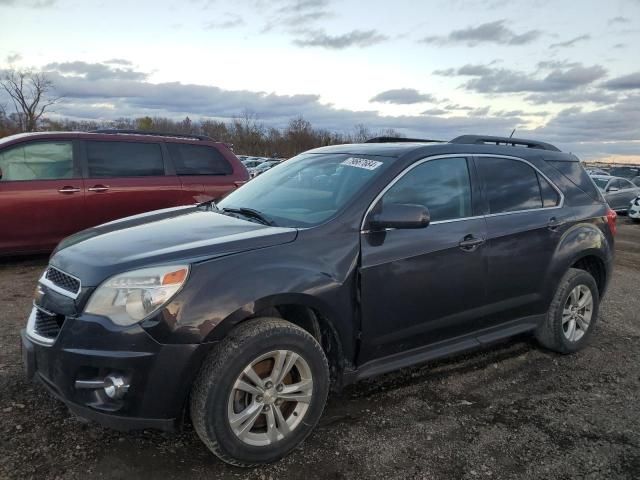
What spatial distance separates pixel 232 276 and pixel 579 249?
3102mm

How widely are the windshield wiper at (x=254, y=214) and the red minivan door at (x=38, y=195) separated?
12.7 feet

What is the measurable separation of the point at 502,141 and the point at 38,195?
5452mm

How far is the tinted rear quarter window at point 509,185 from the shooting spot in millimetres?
4039

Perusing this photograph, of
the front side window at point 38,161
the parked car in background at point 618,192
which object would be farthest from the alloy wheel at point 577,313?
the parked car in background at point 618,192

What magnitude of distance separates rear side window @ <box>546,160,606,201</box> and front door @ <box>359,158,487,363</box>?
3.97ft

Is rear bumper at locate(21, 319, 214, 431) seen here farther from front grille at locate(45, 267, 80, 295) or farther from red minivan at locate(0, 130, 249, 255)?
red minivan at locate(0, 130, 249, 255)

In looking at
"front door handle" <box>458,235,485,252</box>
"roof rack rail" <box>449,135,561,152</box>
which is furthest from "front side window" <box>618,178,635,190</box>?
"front door handle" <box>458,235,485,252</box>

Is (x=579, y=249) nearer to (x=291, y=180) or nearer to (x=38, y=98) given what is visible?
(x=291, y=180)

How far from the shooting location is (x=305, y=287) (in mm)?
2957

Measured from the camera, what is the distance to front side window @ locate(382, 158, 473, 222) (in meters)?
3.57

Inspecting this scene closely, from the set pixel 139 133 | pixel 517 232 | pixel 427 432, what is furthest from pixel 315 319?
pixel 139 133

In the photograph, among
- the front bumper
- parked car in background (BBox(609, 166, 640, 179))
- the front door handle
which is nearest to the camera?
the front bumper

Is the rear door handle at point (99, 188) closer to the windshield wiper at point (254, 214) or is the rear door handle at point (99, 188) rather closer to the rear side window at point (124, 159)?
the rear side window at point (124, 159)

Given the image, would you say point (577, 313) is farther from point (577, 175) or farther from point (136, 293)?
point (136, 293)
